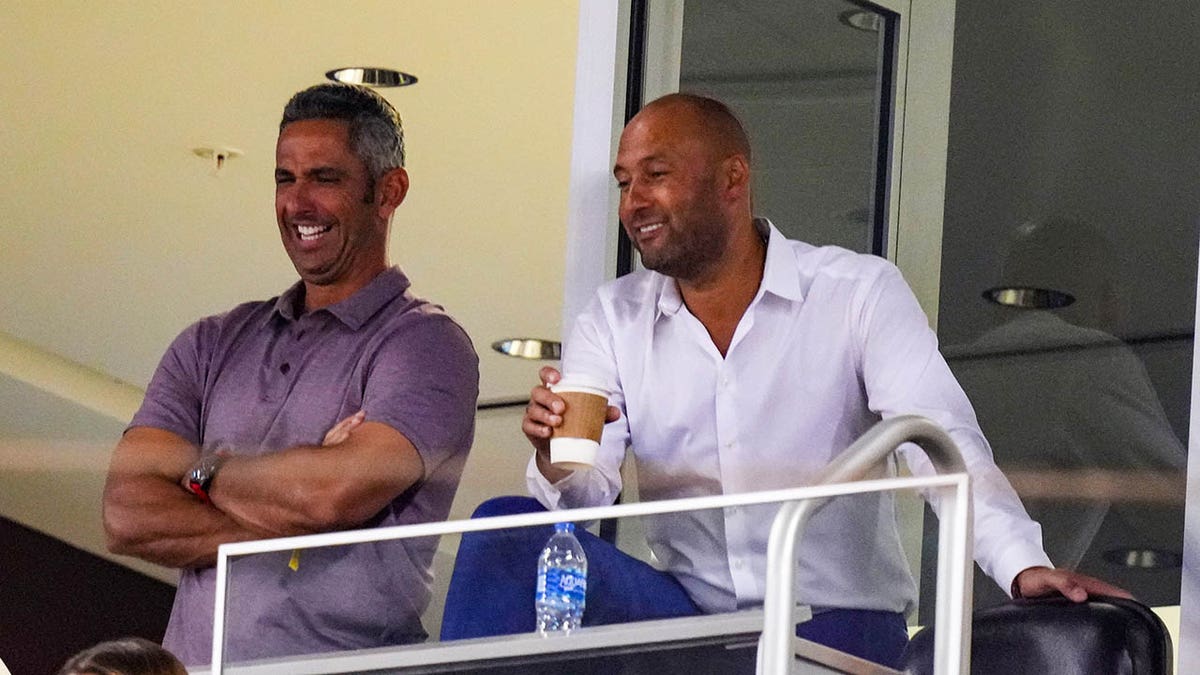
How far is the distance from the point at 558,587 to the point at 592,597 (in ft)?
0.15

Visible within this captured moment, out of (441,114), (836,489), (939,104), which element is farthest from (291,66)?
(836,489)

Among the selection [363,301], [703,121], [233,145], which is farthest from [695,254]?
[233,145]

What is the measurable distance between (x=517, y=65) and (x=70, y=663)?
2.86 meters

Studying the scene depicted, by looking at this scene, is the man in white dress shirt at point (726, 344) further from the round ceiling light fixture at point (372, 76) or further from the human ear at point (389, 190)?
the round ceiling light fixture at point (372, 76)

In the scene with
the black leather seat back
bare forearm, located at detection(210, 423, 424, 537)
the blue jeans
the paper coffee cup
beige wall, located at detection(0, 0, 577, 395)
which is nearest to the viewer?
the blue jeans

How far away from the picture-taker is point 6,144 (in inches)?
200

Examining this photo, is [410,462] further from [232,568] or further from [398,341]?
[232,568]

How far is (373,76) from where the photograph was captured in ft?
15.5

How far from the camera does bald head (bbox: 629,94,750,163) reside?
2527 millimetres

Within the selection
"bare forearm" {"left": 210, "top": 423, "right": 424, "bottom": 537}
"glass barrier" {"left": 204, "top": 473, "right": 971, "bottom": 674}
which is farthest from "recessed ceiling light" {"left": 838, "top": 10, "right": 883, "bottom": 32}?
"glass barrier" {"left": 204, "top": 473, "right": 971, "bottom": 674}

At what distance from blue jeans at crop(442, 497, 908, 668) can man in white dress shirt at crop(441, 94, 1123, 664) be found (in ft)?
1.77

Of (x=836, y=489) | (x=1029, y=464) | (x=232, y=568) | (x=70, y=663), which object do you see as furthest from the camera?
(x=1029, y=464)

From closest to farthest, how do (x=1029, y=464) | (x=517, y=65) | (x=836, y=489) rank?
(x=836, y=489), (x=1029, y=464), (x=517, y=65)

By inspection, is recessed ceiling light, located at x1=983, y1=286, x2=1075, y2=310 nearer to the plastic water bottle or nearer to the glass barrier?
the glass barrier
